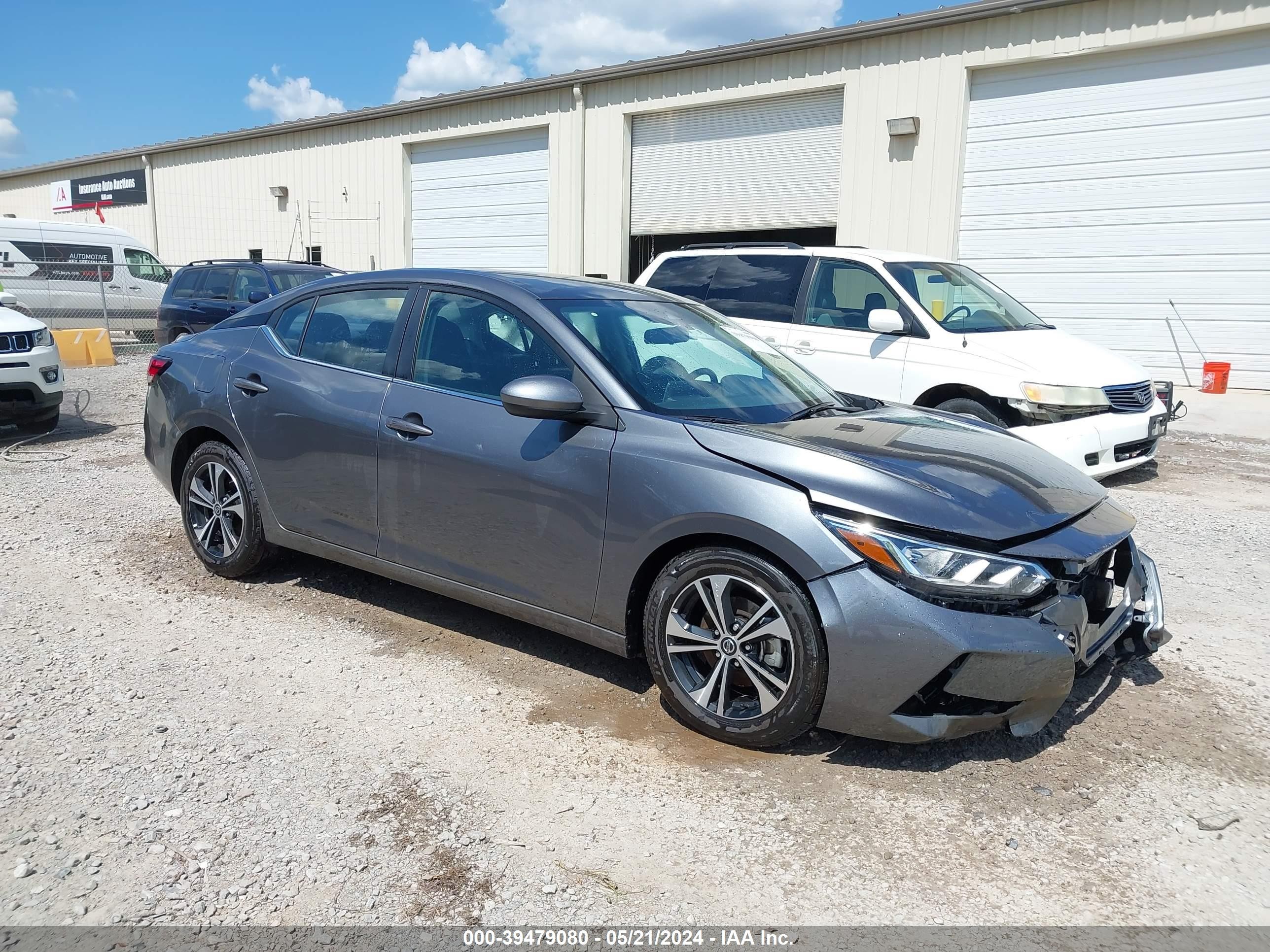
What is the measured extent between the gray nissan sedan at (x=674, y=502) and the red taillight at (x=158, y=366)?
11.8 inches

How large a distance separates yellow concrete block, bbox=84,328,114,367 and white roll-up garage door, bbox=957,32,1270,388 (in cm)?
1390

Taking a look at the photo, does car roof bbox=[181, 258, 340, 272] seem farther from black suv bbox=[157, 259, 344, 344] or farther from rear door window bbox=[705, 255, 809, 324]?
rear door window bbox=[705, 255, 809, 324]

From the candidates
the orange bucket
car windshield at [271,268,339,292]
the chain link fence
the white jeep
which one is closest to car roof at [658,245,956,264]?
the white jeep

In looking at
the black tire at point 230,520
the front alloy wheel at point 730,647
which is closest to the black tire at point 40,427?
the black tire at point 230,520

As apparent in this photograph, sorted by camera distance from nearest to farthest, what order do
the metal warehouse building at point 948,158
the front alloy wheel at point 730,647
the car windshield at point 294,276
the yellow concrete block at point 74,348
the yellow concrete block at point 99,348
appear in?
1. the front alloy wheel at point 730,647
2. the metal warehouse building at point 948,158
3. the car windshield at point 294,276
4. the yellow concrete block at point 74,348
5. the yellow concrete block at point 99,348

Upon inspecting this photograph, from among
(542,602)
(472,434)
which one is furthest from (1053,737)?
(472,434)

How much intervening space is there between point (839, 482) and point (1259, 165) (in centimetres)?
1252

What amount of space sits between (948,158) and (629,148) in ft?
20.5

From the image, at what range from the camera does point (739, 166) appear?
17.0 meters

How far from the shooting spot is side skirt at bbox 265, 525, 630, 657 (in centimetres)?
373

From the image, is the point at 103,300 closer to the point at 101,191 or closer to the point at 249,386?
the point at 249,386

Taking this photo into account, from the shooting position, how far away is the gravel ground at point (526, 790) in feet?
8.61

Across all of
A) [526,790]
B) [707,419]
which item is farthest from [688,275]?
[526,790]

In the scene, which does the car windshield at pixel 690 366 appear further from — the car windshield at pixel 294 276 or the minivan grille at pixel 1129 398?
the car windshield at pixel 294 276
